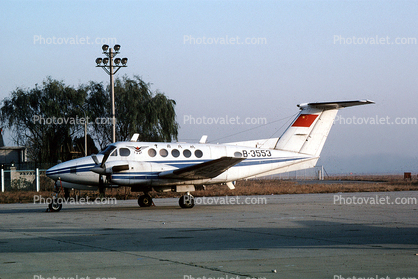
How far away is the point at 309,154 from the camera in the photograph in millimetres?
21969

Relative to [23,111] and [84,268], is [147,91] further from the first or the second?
[84,268]

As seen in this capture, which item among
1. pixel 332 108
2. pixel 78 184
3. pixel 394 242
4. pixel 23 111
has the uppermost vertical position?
pixel 23 111

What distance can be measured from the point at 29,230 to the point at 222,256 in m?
6.47

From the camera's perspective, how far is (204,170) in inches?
741

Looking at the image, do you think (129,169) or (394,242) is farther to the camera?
(129,169)

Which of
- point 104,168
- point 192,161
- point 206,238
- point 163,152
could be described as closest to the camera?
point 206,238

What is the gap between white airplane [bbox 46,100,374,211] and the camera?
18484mm

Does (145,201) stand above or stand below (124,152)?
below

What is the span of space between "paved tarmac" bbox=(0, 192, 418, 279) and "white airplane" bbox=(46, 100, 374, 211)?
12.6 feet

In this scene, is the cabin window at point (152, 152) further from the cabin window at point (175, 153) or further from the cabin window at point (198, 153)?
the cabin window at point (198, 153)

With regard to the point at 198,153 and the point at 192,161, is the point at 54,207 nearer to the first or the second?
the point at 192,161

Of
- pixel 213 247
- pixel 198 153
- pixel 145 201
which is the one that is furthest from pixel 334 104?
pixel 213 247

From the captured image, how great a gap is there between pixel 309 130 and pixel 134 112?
81.5ft

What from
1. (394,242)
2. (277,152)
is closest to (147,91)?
(277,152)
